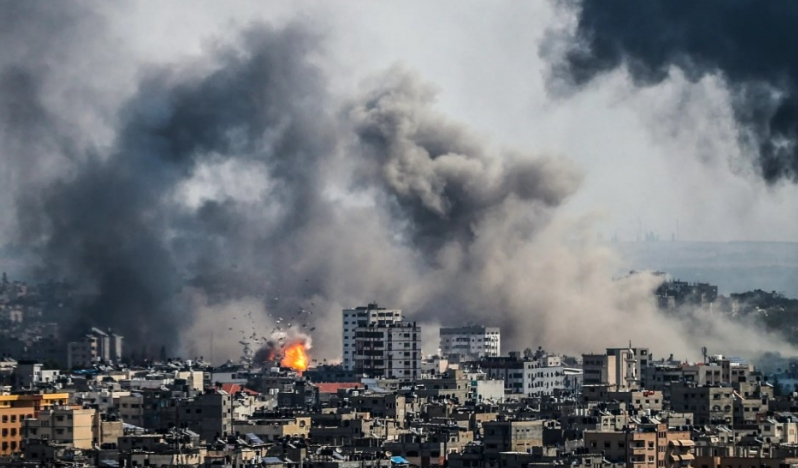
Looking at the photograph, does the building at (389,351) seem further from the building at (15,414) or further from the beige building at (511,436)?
the beige building at (511,436)

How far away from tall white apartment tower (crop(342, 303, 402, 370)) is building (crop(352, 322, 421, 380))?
2.26 metres

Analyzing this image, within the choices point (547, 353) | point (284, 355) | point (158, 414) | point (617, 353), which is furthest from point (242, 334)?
point (158, 414)

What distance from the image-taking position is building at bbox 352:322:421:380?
10731cm

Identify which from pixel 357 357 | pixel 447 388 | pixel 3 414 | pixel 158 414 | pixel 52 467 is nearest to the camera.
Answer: pixel 52 467

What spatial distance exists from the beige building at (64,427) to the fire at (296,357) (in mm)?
40955

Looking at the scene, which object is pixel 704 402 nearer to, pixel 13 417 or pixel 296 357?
pixel 13 417

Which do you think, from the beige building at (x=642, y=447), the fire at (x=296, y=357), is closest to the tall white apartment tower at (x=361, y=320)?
the fire at (x=296, y=357)

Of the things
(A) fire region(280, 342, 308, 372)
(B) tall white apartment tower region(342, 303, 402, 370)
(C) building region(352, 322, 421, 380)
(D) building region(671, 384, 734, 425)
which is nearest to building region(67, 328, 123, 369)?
(A) fire region(280, 342, 308, 372)

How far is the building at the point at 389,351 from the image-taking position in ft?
352

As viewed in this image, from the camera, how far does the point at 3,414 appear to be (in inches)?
2785

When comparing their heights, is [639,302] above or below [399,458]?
above

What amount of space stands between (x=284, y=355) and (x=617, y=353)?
65.9ft

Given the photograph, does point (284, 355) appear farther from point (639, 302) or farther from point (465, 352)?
point (639, 302)

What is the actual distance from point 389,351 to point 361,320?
19.3 feet
